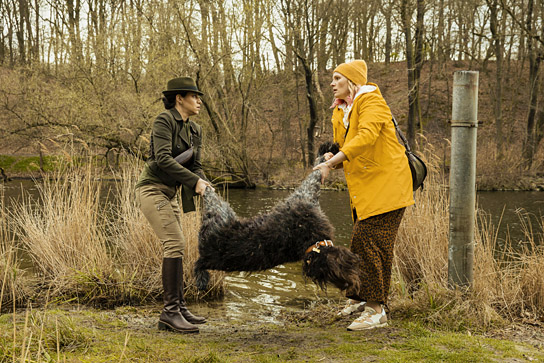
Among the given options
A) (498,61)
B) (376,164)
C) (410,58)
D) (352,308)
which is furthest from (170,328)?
(498,61)

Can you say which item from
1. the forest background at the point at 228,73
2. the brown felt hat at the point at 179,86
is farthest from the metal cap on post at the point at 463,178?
the forest background at the point at 228,73

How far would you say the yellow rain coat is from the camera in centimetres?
355

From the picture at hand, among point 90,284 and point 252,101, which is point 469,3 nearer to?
point 252,101

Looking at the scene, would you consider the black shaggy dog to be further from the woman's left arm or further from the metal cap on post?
the metal cap on post

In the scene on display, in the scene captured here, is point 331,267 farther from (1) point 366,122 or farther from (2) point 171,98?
(2) point 171,98

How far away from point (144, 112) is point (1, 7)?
20470mm

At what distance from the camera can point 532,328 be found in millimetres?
3738

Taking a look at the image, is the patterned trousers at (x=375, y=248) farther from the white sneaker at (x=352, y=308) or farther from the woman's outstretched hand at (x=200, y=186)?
the woman's outstretched hand at (x=200, y=186)

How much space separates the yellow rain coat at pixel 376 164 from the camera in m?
3.55

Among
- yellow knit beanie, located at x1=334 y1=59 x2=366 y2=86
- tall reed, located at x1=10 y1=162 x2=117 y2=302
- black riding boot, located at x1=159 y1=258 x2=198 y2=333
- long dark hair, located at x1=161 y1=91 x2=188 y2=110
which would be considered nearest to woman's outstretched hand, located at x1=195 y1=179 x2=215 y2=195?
black riding boot, located at x1=159 y1=258 x2=198 y2=333

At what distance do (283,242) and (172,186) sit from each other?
122 cm

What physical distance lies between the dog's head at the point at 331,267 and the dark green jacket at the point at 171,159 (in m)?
1.14

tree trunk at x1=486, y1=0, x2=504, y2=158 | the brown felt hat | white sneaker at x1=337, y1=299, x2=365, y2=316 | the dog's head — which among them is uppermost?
tree trunk at x1=486, y1=0, x2=504, y2=158

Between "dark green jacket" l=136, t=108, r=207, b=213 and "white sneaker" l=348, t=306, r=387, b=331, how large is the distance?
1.51m
